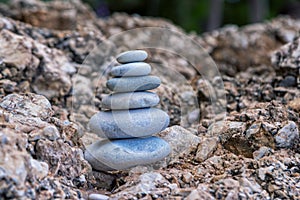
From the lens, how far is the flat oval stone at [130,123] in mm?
1391

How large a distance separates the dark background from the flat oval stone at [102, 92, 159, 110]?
18.8 feet

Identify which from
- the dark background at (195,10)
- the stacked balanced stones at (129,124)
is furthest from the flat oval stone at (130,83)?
the dark background at (195,10)

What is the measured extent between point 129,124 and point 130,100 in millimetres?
85

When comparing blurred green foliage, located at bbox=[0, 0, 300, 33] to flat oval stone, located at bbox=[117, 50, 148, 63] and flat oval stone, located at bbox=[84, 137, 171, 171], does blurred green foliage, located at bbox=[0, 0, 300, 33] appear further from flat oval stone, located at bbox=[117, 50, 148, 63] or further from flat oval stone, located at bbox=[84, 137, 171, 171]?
flat oval stone, located at bbox=[84, 137, 171, 171]

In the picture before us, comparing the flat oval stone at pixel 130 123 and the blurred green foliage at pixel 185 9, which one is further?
the blurred green foliage at pixel 185 9

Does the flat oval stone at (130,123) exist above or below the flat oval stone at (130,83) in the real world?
below

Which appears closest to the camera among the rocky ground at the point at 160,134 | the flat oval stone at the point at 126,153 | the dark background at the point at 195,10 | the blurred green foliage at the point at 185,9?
the rocky ground at the point at 160,134

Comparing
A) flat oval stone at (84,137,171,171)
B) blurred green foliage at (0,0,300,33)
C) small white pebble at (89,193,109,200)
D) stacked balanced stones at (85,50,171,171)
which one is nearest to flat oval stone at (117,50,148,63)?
stacked balanced stones at (85,50,171,171)

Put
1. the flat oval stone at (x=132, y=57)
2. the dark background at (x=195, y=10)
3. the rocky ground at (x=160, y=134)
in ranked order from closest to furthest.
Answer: the rocky ground at (x=160, y=134) < the flat oval stone at (x=132, y=57) < the dark background at (x=195, y=10)

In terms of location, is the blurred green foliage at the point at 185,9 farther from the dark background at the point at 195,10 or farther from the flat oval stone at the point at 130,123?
the flat oval stone at the point at 130,123

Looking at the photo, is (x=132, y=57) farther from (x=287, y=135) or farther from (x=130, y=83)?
(x=287, y=135)

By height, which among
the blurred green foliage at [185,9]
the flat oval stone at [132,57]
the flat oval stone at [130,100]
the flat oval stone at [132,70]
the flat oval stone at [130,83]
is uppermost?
the flat oval stone at [132,57]

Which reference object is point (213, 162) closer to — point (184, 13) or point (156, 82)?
point (156, 82)

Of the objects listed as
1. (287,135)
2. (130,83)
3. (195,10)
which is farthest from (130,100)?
(195,10)
